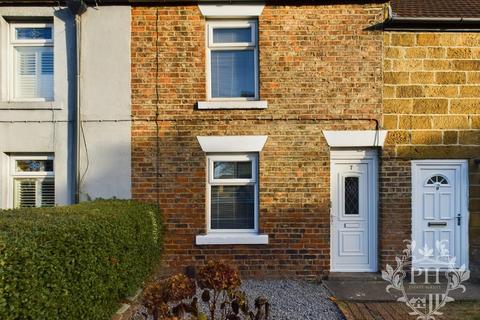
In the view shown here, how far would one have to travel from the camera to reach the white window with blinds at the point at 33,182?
24.6 feet

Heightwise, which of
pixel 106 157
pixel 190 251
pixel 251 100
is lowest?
pixel 190 251

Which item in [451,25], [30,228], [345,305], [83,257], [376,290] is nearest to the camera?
[30,228]

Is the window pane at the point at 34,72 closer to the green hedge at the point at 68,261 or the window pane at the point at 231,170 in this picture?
the green hedge at the point at 68,261

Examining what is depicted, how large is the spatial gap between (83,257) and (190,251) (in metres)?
3.39

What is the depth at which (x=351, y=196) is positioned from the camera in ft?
24.6

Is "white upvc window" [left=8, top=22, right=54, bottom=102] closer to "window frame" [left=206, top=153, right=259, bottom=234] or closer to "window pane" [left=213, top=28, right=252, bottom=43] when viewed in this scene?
"window pane" [left=213, top=28, right=252, bottom=43]

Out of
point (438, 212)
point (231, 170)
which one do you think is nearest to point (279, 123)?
point (231, 170)

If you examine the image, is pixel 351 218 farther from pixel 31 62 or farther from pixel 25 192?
pixel 31 62

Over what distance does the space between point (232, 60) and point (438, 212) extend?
4.68m

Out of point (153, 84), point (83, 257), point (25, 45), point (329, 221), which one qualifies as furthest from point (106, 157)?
point (329, 221)

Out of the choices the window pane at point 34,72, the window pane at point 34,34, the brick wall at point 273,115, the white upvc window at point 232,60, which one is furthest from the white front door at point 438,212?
the window pane at point 34,34

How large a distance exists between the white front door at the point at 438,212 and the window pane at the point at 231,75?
3.44 m

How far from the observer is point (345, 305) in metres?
5.92

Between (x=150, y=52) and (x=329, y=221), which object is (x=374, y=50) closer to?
(x=329, y=221)
